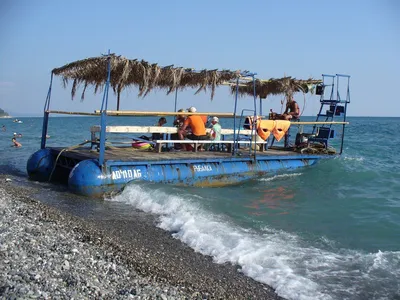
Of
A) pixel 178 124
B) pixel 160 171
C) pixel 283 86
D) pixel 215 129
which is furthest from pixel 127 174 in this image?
pixel 283 86

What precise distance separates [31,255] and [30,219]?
242 cm

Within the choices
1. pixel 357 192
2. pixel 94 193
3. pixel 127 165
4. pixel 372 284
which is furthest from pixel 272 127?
pixel 372 284

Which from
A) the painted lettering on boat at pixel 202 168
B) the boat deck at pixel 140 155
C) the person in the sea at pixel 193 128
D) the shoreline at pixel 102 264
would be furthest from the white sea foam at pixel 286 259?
the person in the sea at pixel 193 128

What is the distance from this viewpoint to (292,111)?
17.7 m

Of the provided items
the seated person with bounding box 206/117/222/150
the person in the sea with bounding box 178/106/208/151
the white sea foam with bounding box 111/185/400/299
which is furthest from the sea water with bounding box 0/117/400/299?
the person in the sea with bounding box 178/106/208/151

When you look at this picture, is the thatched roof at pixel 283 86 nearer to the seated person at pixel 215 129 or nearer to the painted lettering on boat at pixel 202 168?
the seated person at pixel 215 129

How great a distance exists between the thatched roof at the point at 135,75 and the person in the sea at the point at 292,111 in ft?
10.7

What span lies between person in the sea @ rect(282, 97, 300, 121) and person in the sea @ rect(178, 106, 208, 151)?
4.08m

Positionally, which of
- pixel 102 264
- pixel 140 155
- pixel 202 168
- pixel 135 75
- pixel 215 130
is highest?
pixel 135 75

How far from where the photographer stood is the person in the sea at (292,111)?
17.4 m

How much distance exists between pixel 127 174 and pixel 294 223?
4760 millimetres

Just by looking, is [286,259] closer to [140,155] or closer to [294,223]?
[294,223]

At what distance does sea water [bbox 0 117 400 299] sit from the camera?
7047 mm

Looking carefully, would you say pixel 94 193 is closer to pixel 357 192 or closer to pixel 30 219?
pixel 30 219
